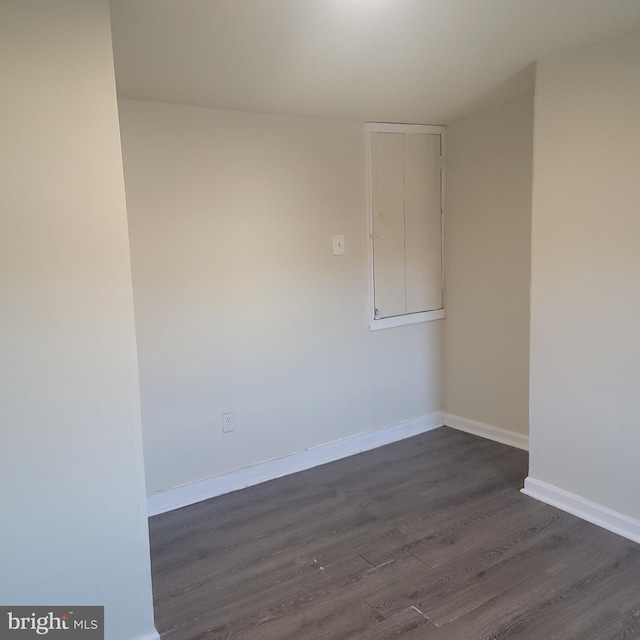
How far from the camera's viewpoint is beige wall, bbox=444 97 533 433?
10.9 feet

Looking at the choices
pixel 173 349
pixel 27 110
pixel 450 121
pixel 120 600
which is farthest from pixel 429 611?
pixel 450 121

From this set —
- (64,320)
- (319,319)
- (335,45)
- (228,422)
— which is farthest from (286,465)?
A: (335,45)

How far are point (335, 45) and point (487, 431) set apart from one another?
2584 millimetres

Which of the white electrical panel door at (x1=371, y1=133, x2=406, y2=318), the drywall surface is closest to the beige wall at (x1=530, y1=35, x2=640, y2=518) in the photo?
the white electrical panel door at (x1=371, y1=133, x2=406, y2=318)

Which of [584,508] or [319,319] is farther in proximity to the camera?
[319,319]

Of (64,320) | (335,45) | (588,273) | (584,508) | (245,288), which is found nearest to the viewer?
(64,320)

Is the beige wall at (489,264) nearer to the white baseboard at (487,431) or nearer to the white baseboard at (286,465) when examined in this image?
the white baseboard at (487,431)

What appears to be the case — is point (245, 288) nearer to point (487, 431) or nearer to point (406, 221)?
point (406, 221)

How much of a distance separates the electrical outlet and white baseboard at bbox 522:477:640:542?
161 centimetres

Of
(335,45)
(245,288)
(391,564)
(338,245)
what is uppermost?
(335,45)

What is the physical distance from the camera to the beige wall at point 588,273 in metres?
2.36

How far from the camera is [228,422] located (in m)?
3.03

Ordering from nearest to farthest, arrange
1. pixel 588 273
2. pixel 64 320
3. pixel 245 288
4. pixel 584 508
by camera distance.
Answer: pixel 64 320 → pixel 588 273 → pixel 584 508 → pixel 245 288

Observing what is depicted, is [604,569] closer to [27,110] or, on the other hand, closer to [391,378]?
[391,378]
